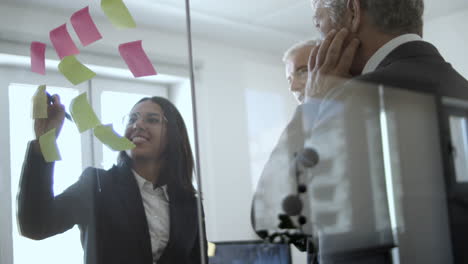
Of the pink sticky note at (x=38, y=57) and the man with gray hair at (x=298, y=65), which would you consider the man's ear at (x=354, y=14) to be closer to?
the man with gray hair at (x=298, y=65)

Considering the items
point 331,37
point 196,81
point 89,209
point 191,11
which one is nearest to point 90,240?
point 89,209

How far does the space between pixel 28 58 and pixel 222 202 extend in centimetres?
46

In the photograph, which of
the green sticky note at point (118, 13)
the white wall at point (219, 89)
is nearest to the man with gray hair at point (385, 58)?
the white wall at point (219, 89)

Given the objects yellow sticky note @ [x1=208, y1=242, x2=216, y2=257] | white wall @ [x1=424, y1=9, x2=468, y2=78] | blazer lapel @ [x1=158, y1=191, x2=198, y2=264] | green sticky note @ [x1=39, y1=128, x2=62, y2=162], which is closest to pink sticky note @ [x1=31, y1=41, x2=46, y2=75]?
green sticky note @ [x1=39, y1=128, x2=62, y2=162]

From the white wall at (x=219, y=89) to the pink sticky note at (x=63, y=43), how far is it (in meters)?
0.01

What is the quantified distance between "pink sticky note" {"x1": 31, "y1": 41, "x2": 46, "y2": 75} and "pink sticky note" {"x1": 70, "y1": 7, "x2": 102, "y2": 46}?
0.07 meters

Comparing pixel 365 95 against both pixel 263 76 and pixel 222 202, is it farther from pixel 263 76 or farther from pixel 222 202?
pixel 222 202

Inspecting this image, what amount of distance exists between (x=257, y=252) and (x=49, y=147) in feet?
1.48

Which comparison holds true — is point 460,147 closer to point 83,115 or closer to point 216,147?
point 216,147

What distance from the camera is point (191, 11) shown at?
39.2 inches

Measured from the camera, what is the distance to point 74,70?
994mm

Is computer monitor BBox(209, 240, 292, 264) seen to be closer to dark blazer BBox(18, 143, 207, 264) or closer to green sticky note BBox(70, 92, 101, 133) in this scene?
dark blazer BBox(18, 143, 207, 264)

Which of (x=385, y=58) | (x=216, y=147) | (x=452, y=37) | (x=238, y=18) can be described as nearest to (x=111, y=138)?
(x=216, y=147)

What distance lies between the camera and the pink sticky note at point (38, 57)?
→ 976mm
